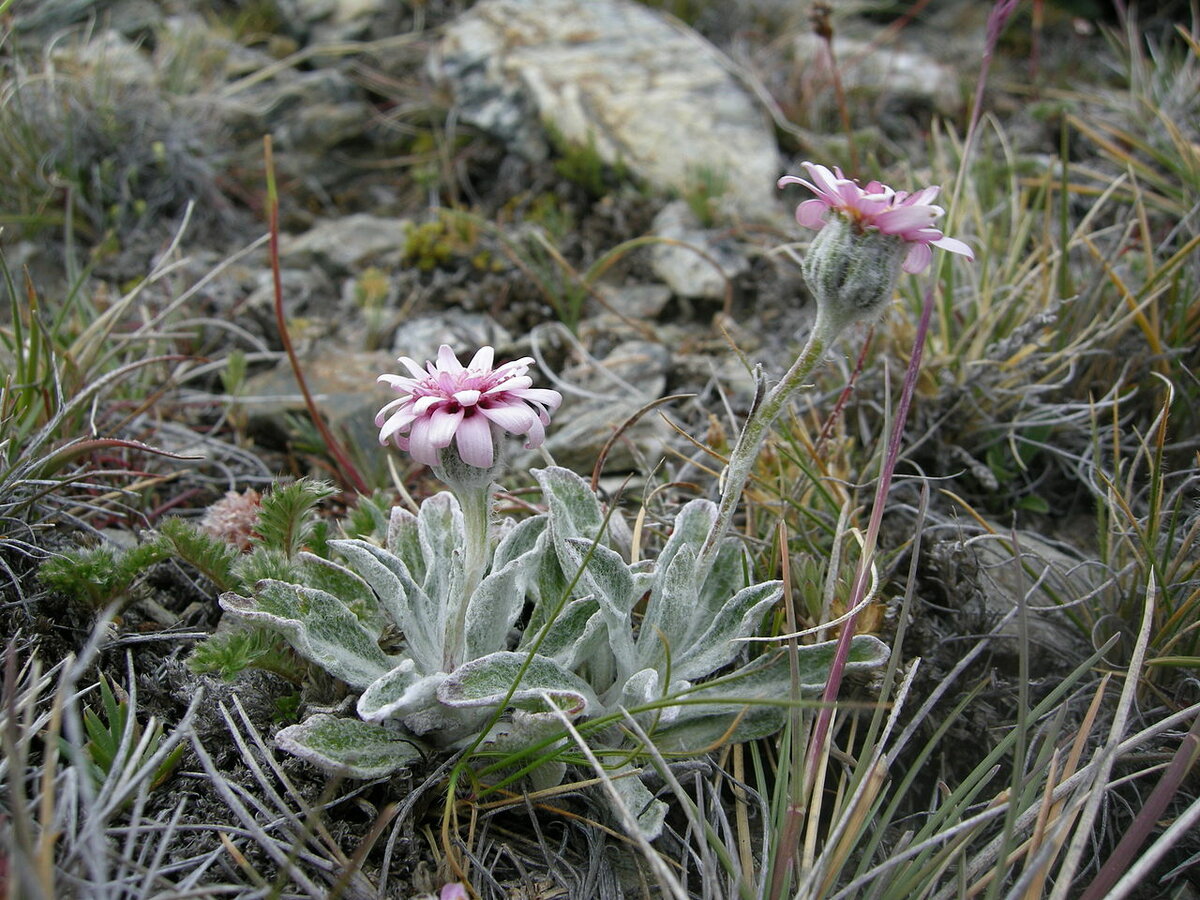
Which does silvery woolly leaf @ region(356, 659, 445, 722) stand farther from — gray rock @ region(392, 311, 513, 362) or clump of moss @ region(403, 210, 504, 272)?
clump of moss @ region(403, 210, 504, 272)

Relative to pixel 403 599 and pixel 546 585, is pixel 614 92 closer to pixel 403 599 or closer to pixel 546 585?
pixel 546 585

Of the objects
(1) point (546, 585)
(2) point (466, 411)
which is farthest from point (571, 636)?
(2) point (466, 411)

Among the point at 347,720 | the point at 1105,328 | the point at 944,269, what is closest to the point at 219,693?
the point at 347,720

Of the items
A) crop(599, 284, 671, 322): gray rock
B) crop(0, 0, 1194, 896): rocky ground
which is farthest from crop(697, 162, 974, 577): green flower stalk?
crop(599, 284, 671, 322): gray rock

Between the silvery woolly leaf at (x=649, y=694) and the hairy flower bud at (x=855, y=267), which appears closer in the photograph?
the hairy flower bud at (x=855, y=267)

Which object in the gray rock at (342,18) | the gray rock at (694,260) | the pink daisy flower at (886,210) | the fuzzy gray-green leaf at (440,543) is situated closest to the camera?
the pink daisy flower at (886,210)

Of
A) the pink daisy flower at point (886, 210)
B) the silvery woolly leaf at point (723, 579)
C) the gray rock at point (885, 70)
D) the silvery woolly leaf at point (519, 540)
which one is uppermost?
the pink daisy flower at point (886, 210)

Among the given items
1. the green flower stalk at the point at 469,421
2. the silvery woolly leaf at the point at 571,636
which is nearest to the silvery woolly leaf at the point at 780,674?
the silvery woolly leaf at the point at 571,636

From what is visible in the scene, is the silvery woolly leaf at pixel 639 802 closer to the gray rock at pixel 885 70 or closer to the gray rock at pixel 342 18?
the gray rock at pixel 885 70
